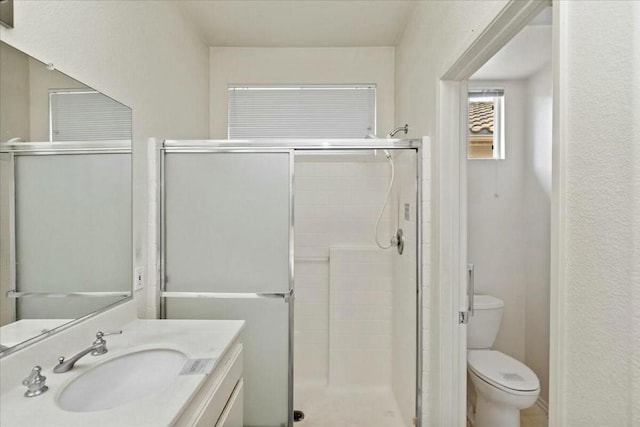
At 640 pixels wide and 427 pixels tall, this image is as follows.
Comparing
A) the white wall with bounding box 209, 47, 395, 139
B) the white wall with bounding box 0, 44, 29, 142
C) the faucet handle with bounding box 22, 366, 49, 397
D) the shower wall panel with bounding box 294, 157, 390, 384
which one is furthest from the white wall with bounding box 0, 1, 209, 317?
the shower wall panel with bounding box 294, 157, 390, 384

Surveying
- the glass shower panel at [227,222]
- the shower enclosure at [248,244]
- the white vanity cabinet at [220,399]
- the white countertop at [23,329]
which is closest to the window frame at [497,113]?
the shower enclosure at [248,244]

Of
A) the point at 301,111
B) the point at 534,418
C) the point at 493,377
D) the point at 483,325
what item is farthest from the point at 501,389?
the point at 301,111

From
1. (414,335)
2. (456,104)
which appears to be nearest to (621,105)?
(456,104)

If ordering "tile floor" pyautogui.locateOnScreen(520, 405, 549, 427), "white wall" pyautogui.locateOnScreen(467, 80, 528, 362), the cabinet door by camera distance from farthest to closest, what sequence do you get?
"white wall" pyautogui.locateOnScreen(467, 80, 528, 362) < "tile floor" pyautogui.locateOnScreen(520, 405, 549, 427) < the cabinet door

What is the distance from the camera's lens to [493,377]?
2.02 meters

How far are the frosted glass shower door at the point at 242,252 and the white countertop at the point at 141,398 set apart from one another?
0.92 feet

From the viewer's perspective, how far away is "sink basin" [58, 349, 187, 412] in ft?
3.63

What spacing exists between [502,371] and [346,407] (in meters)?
1.13

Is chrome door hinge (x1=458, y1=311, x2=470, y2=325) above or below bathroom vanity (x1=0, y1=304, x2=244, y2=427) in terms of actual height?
above

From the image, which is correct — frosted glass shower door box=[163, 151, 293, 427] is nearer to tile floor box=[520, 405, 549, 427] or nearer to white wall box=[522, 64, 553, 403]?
tile floor box=[520, 405, 549, 427]

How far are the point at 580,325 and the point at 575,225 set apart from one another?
217 millimetres

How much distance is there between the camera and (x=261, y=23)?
2441 millimetres

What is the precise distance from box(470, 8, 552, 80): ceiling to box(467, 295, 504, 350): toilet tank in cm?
166

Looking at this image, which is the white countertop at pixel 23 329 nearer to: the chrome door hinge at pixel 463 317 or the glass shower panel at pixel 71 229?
the glass shower panel at pixel 71 229
